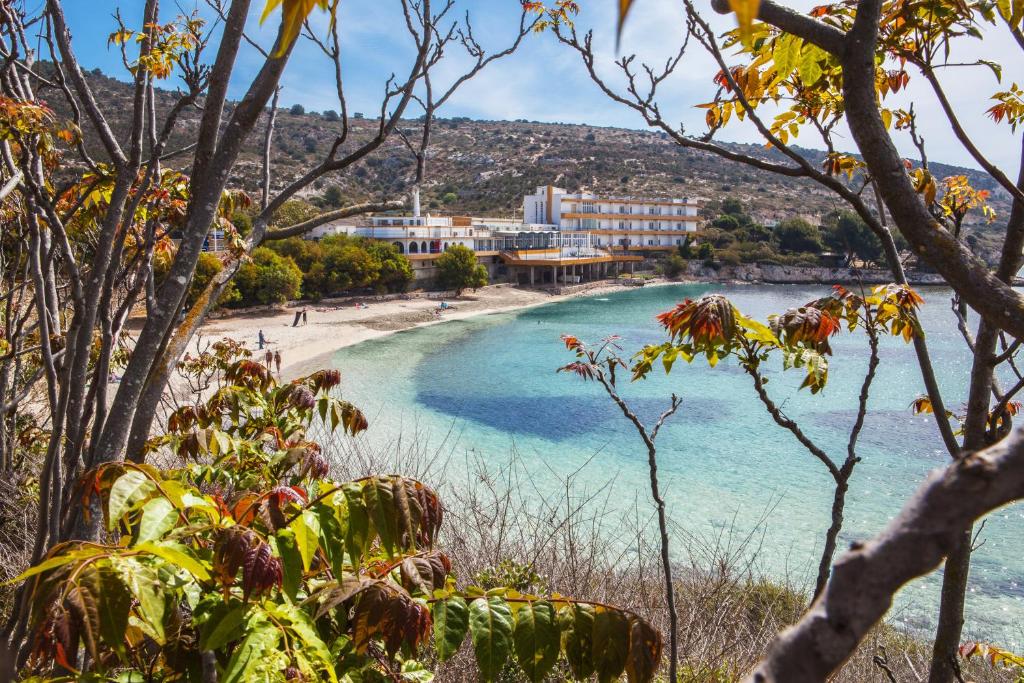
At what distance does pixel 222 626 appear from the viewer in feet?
4.17

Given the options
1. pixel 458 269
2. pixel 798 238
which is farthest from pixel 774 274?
pixel 458 269

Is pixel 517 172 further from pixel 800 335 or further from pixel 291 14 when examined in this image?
pixel 291 14

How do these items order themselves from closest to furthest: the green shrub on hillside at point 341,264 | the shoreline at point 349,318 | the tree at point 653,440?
the tree at point 653,440
the shoreline at point 349,318
the green shrub on hillside at point 341,264

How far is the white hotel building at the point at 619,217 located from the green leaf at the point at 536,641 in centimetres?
6485

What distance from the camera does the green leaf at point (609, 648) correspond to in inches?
63.0

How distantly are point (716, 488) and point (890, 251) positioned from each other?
12837 millimetres

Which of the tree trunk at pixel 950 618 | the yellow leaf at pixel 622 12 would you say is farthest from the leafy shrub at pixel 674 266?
the yellow leaf at pixel 622 12

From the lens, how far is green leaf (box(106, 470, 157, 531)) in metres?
1.40

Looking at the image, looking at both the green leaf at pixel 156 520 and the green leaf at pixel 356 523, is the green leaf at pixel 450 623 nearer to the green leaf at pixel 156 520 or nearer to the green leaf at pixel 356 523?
the green leaf at pixel 356 523

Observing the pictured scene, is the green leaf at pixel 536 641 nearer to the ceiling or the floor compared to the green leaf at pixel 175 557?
nearer to the floor

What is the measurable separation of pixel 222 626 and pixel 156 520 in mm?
275

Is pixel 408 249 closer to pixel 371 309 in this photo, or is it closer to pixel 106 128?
pixel 371 309

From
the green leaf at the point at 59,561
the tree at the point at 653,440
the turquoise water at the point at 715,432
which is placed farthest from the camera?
the turquoise water at the point at 715,432

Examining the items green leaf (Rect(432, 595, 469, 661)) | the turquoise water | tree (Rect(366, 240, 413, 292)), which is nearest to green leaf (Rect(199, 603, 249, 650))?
green leaf (Rect(432, 595, 469, 661))
